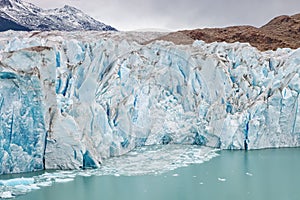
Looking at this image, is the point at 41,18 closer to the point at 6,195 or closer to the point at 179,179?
the point at 179,179

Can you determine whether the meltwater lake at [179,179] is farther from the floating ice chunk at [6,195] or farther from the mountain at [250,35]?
the mountain at [250,35]

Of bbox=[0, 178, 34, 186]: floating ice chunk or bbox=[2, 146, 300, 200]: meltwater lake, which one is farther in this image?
bbox=[0, 178, 34, 186]: floating ice chunk

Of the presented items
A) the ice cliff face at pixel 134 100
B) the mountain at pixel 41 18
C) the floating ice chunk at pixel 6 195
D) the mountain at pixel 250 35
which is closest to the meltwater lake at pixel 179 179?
the floating ice chunk at pixel 6 195

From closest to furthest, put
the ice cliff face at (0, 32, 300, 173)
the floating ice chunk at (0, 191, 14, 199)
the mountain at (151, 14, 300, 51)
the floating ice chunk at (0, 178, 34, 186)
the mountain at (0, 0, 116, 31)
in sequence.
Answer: the floating ice chunk at (0, 191, 14, 199) → the floating ice chunk at (0, 178, 34, 186) → the ice cliff face at (0, 32, 300, 173) → the mountain at (151, 14, 300, 51) → the mountain at (0, 0, 116, 31)

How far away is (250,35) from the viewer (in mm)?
30625

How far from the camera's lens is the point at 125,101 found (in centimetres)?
1384

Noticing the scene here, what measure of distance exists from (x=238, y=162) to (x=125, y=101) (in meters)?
4.17

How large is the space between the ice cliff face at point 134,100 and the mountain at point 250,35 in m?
10.9

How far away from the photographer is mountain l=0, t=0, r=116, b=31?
46.9 metres

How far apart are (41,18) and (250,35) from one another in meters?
30.3

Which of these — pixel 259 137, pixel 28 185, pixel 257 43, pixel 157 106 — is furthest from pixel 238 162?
pixel 257 43

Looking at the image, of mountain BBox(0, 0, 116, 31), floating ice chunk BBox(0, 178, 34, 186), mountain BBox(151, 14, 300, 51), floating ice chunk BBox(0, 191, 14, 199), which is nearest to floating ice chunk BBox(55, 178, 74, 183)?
floating ice chunk BBox(0, 178, 34, 186)

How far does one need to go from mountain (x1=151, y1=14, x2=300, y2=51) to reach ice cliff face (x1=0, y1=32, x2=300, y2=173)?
1088cm

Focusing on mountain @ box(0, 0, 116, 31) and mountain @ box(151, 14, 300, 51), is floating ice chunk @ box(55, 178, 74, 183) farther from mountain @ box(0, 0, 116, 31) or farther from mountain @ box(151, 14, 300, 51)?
mountain @ box(0, 0, 116, 31)
